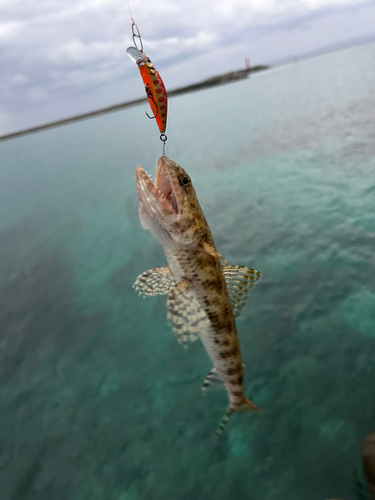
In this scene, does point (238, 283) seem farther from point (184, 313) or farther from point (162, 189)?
point (162, 189)

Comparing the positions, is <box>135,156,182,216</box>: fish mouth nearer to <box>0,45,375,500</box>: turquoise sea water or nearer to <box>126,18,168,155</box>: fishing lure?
<box>126,18,168,155</box>: fishing lure

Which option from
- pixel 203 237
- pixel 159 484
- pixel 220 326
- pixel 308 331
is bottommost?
pixel 159 484

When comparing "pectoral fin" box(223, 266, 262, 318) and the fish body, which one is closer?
the fish body

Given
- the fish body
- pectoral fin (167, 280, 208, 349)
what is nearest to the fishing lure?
the fish body

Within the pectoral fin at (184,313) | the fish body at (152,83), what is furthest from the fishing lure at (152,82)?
the pectoral fin at (184,313)

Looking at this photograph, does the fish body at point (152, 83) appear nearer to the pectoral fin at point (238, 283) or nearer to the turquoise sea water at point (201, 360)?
the pectoral fin at point (238, 283)

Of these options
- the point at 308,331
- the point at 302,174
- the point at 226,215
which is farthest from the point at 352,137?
the point at 308,331

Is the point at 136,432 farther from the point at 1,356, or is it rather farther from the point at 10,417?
the point at 1,356
